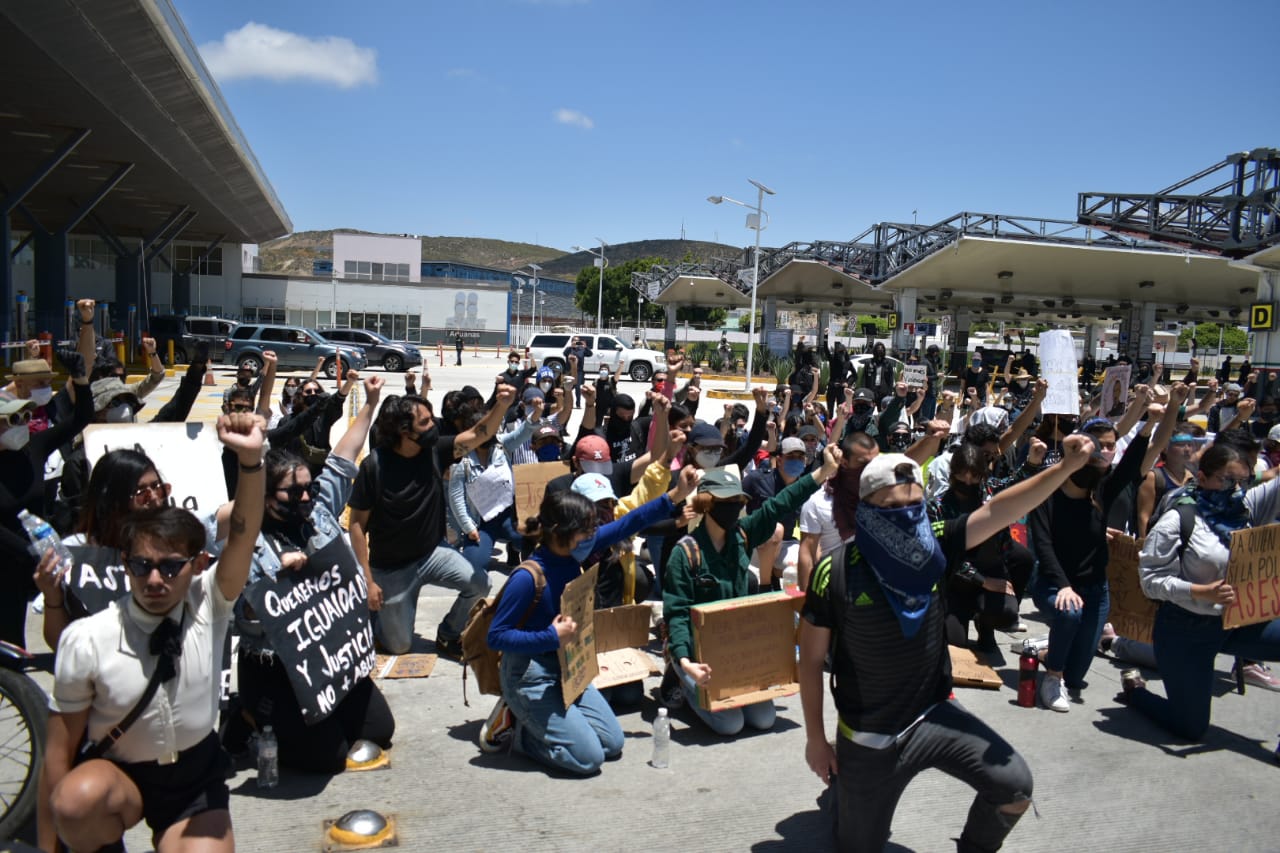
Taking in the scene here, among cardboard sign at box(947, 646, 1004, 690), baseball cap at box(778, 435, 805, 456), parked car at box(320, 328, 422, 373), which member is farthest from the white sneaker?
parked car at box(320, 328, 422, 373)

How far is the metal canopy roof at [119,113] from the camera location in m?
15.4

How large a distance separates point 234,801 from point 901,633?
297cm

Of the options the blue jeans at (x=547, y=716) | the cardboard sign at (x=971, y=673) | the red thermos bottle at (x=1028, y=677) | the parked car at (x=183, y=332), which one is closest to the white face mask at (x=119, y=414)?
the blue jeans at (x=547, y=716)

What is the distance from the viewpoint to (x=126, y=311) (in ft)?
125

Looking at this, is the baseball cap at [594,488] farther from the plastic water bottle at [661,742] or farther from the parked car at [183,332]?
the parked car at [183,332]

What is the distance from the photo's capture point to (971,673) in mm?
5961

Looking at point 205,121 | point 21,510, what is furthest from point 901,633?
point 205,121

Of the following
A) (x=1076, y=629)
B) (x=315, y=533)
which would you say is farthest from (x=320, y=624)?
(x=1076, y=629)

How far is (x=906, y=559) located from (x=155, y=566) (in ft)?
8.03

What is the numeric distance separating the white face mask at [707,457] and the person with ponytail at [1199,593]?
2.47 meters

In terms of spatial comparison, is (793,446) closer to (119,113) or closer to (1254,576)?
(1254,576)

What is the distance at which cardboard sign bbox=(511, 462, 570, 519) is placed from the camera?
7.59m

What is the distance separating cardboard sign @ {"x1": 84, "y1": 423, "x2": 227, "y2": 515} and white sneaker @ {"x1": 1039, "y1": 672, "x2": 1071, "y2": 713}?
5.53 m

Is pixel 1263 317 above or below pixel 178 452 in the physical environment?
above
